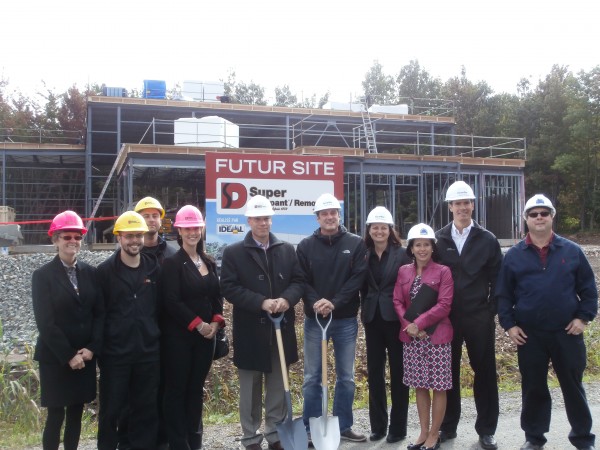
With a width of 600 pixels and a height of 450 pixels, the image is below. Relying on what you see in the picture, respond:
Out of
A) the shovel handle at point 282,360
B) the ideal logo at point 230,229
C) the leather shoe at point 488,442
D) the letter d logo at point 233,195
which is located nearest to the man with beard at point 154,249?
the shovel handle at point 282,360

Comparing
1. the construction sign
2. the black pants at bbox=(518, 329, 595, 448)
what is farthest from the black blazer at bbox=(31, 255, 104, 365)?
the construction sign

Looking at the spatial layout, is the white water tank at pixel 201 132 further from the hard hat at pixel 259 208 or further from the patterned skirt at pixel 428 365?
the patterned skirt at pixel 428 365

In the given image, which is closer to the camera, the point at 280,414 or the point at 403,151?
the point at 280,414

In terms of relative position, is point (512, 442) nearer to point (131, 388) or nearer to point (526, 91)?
point (131, 388)

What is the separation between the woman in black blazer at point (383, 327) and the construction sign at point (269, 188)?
10099 mm

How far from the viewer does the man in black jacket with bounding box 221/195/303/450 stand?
16.9ft

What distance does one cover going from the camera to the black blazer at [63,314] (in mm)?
4418

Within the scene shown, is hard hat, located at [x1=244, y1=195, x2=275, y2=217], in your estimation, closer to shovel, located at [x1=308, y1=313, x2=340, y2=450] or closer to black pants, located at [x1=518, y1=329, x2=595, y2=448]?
shovel, located at [x1=308, y1=313, x2=340, y2=450]

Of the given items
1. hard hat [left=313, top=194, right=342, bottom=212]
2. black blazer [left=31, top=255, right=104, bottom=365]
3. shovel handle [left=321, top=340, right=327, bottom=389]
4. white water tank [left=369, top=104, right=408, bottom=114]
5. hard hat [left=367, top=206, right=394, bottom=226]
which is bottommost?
shovel handle [left=321, top=340, right=327, bottom=389]

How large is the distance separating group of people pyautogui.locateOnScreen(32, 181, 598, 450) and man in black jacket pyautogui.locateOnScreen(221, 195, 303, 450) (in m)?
0.01

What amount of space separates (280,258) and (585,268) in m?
2.53

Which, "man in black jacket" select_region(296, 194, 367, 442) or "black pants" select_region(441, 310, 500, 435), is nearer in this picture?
"black pants" select_region(441, 310, 500, 435)

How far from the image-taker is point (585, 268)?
16.5 feet

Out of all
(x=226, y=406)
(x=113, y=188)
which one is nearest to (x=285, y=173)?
(x=226, y=406)
